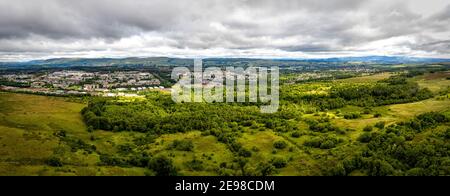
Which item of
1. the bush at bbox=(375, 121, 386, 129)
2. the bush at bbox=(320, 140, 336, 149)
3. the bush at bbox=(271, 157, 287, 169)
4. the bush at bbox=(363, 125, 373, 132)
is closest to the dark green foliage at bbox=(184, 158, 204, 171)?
the bush at bbox=(271, 157, 287, 169)

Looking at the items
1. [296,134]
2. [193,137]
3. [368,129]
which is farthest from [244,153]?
[368,129]

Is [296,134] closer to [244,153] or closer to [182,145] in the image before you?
[244,153]

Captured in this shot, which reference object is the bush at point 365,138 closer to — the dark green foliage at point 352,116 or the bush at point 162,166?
the dark green foliage at point 352,116

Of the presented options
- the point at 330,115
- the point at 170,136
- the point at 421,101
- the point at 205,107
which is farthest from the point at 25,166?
the point at 421,101

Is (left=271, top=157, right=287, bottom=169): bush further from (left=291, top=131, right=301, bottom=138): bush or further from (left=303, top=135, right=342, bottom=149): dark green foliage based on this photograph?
(left=291, top=131, right=301, bottom=138): bush

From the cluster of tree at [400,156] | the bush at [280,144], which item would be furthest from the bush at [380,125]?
the bush at [280,144]
